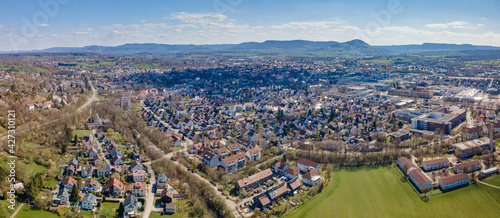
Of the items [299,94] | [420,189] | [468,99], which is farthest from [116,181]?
[468,99]

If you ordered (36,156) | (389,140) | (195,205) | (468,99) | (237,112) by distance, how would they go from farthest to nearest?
(468,99) < (237,112) < (389,140) < (36,156) < (195,205)

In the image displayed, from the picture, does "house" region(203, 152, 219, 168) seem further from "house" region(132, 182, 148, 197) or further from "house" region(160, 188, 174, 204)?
"house" region(132, 182, 148, 197)

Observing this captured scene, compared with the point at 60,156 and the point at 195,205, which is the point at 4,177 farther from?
the point at 195,205

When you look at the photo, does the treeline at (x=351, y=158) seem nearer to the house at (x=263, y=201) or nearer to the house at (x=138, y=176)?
the house at (x=263, y=201)

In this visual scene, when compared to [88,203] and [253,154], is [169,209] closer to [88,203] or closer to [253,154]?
[88,203]

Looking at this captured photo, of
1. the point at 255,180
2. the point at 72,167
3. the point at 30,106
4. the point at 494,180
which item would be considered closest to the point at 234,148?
the point at 255,180

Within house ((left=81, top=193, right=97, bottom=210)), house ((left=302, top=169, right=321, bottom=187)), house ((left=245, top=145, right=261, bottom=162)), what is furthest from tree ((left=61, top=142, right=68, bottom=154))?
house ((left=302, top=169, right=321, bottom=187))
